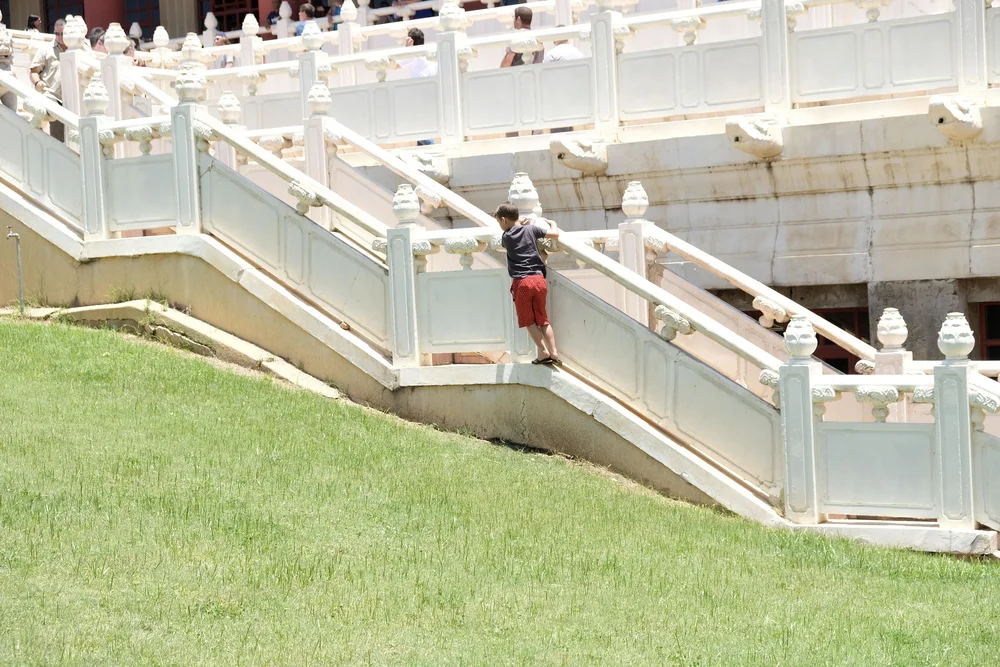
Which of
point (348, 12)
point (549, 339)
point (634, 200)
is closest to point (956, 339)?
point (549, 339)

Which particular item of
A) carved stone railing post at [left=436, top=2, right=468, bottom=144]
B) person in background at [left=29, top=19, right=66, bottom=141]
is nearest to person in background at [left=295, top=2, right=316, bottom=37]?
person in background at [left=29, top=19, right=66, bottom=141]

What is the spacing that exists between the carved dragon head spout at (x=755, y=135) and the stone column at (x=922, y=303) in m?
1.59

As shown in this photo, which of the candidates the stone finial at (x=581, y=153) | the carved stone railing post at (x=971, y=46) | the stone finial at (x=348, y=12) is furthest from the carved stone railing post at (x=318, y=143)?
the stone finial at (x=348, y=12)

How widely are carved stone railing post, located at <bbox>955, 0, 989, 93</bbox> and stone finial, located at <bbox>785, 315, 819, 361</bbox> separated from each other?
4011mm

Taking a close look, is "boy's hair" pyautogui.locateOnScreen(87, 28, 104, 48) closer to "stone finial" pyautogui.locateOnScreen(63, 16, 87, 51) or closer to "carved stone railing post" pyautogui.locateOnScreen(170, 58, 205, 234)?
"stone finial" pyautogui.locateOnScreen(63, 16, 87, 51)

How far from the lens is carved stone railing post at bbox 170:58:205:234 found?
13.4 metres

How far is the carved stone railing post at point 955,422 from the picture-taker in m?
9.74

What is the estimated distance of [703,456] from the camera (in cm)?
1098

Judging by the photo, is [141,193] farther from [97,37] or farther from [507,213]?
[97,37]

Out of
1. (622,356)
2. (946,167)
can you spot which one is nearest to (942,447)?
(622,356)

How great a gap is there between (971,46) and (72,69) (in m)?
9.61

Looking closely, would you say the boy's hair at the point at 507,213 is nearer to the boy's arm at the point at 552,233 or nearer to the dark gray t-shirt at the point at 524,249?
the dark gray t-shirt at the point at 524,249

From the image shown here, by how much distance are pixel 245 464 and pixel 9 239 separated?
5.76 m

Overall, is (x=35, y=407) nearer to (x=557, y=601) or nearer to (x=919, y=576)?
(x=557, y=601)
